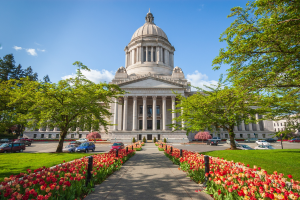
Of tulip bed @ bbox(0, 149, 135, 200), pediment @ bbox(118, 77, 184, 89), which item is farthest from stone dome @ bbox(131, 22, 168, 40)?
tulip bed @ bbox(0, 149, 135, 200)

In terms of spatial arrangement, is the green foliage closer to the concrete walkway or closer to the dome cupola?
the concrete walkway

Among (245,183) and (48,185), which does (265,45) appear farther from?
(48,185)

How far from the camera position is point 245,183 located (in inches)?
228

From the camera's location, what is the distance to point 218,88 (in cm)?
2130

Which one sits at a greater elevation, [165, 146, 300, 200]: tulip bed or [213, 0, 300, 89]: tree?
[213, 0, 300, 89]: tree

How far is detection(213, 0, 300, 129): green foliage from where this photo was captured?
7.28 m

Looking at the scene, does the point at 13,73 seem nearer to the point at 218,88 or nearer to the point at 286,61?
the point at 218,88

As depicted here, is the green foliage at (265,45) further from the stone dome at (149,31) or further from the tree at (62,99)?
the stone dome at (149,31)

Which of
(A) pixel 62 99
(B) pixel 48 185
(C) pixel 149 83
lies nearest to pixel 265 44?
(B) pixel 48 185

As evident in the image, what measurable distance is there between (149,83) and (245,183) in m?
45.7

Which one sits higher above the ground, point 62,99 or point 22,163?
point 62,99

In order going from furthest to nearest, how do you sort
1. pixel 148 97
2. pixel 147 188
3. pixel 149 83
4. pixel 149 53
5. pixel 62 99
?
pixel 149 53 → pixel 148 97 → pixel 149 83 → pixel 62 99 → pixel 147 188

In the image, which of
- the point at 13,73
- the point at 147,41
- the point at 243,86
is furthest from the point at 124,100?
the point at 13,73

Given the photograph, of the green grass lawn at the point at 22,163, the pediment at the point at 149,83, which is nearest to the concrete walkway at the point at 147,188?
the green grass lawn at the point at 22,163
